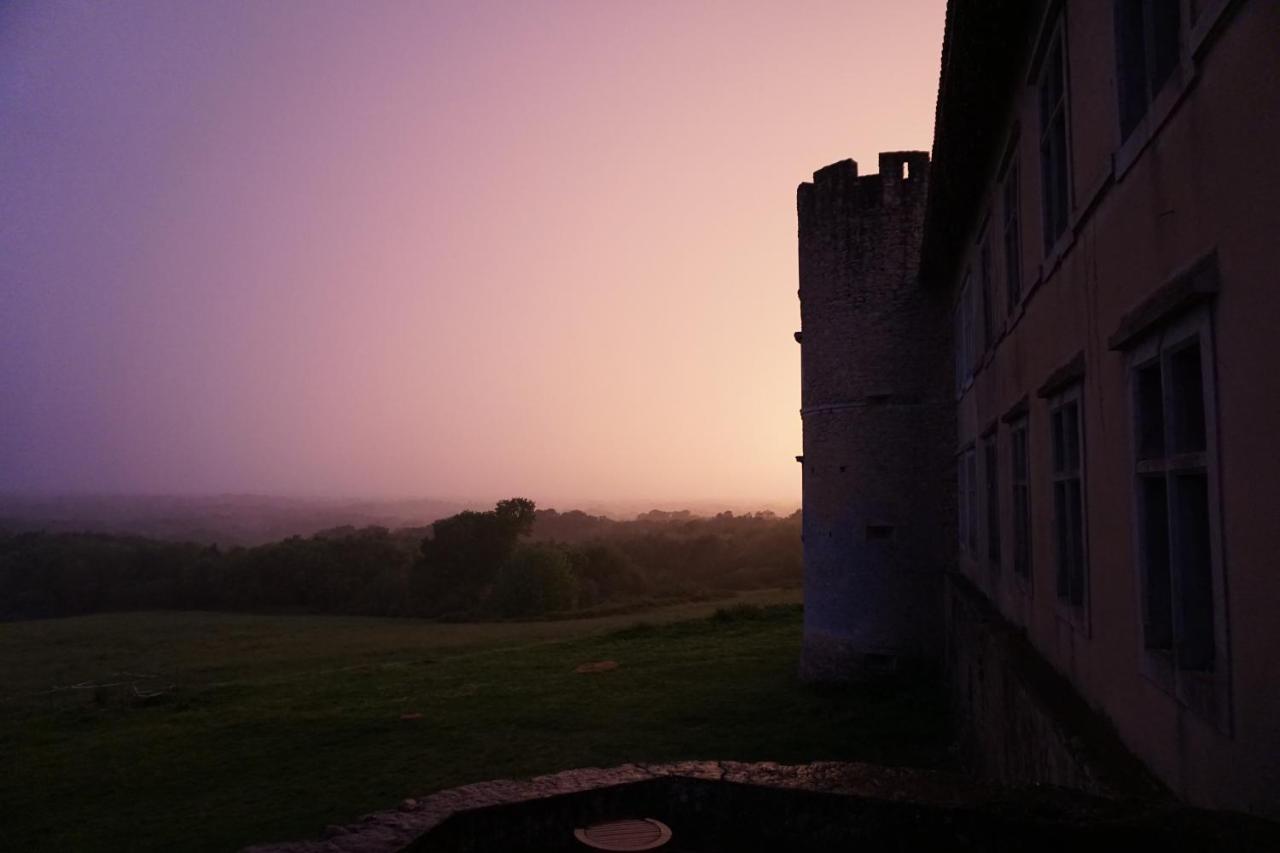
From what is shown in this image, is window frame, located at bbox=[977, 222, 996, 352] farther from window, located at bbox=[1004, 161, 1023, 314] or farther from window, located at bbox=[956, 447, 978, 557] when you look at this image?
window, located at bbox=[956, 447, 978, 557]

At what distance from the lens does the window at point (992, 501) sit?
1062 centimetres

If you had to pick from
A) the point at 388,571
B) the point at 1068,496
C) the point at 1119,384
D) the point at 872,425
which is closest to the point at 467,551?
the point at 388,571

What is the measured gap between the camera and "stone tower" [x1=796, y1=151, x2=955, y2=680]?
1625 centimetres

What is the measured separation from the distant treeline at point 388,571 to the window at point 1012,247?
1578 inches

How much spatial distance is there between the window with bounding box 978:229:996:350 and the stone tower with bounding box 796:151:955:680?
5193 mm

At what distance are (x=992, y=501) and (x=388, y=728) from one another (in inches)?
457

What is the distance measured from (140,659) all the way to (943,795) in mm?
36352

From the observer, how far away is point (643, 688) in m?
18.7

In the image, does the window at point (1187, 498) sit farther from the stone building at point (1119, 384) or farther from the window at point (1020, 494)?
the window at point (1020, 494)

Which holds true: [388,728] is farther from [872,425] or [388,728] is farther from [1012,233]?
[1012,233]

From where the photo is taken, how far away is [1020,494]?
8898 mm

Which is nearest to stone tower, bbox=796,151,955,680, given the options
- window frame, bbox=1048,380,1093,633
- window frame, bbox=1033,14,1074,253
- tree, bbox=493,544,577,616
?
window frame, bbox=1048,380,1093,633

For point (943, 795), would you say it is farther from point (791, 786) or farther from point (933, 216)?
point (933, 216)

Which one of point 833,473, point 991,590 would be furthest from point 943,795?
point 833,473
